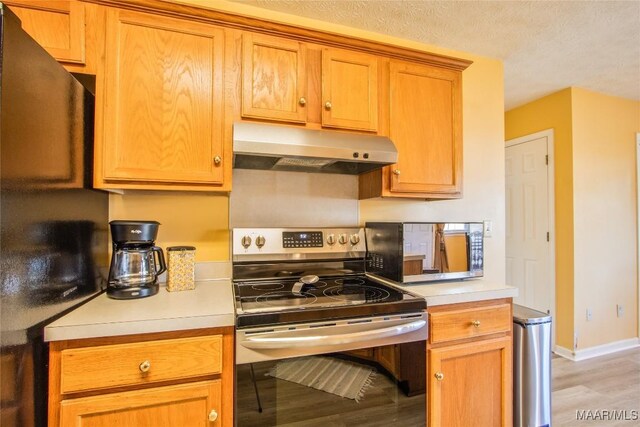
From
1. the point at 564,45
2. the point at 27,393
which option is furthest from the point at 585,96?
the point at 27,393

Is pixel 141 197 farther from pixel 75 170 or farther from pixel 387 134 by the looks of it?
→ pixel 387 134

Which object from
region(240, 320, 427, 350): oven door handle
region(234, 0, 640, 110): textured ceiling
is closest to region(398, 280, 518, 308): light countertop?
region(240, 320, 427, 350): oven door handle

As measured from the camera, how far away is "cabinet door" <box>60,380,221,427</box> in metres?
0.96

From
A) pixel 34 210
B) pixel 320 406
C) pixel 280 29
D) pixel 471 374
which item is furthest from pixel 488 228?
pixel 34 210

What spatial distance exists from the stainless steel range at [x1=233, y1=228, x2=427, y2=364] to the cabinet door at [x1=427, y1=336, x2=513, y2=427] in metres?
0.23

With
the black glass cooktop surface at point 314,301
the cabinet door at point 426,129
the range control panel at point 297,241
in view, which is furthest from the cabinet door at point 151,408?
the cabinet door at point 426,129

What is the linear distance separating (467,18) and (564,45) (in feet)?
2.77

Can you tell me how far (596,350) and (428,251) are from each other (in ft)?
8.26

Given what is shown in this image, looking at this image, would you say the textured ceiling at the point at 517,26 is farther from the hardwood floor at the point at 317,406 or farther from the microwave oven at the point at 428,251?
the hardwood floor at the point at 317,406

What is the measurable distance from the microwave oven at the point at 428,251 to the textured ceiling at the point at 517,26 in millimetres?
1220

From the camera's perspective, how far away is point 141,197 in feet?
5.20

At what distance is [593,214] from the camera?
Answer: 2.84 meters

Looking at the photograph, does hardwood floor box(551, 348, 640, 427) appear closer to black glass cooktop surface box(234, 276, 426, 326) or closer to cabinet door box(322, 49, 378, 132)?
black glass cooktop surface box(234, 276, 426, 326)

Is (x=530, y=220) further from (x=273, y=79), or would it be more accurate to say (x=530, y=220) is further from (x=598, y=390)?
(x=273, y=79)
